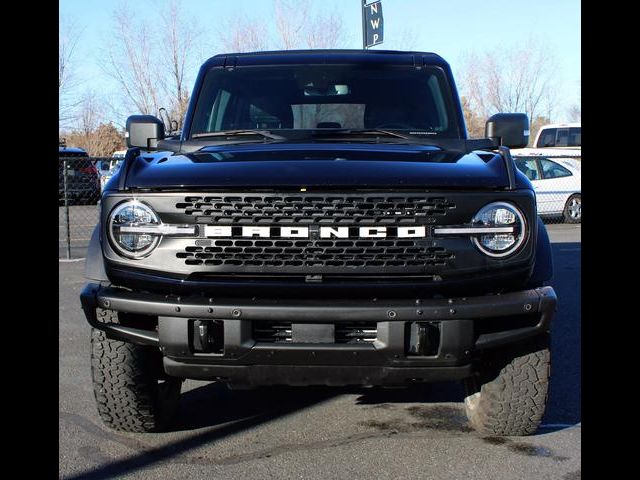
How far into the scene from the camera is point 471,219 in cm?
311

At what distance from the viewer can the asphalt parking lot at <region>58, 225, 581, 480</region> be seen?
339cm

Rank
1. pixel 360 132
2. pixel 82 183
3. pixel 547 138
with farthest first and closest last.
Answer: pixel 547 138 < pixel 82 183 < pixel 360 132

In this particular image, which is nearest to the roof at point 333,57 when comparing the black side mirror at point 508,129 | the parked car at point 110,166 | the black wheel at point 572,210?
the black side mirror at point 508,129

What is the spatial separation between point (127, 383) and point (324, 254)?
1194mm

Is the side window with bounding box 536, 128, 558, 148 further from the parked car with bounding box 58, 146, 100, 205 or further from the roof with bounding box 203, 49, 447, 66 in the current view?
the roof with bounding box 203, 49, 447, 66

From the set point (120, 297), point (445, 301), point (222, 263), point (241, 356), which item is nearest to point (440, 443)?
point (445, 301)

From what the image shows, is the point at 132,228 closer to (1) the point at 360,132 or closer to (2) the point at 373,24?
(1) the point at 360,132

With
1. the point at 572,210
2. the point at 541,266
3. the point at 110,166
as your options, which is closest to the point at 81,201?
the point at 110,166

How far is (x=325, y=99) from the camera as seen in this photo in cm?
454

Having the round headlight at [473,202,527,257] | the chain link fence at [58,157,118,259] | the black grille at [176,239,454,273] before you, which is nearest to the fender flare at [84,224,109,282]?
the black grille at [176,239,454,273]

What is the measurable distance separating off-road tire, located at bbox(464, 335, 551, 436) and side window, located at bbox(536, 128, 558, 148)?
75.8ft

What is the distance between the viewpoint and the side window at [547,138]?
25.4 m

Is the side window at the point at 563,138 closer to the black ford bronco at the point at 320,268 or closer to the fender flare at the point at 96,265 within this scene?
the black ford bronco at the point at 320,268
